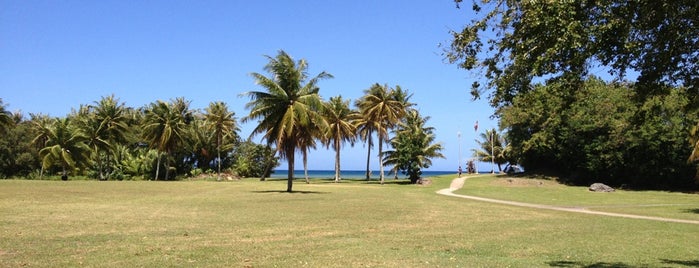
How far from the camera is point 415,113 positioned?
65375 mm

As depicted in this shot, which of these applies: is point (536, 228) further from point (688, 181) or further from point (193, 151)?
point (193, 151)

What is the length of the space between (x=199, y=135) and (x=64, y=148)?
22.0 metres

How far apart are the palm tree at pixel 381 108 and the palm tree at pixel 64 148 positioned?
28780 millimetres

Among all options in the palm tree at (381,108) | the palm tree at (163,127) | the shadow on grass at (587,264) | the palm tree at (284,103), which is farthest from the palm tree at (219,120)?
the shadow on grass at (587,264)

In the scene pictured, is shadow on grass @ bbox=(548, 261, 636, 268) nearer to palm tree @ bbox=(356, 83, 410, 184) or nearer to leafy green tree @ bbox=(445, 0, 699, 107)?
leafy green tree @ bbox=(445, 0, 699, 107)

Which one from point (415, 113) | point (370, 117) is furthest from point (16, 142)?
point (415, 113)

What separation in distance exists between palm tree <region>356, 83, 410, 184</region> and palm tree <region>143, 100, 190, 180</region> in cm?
2097

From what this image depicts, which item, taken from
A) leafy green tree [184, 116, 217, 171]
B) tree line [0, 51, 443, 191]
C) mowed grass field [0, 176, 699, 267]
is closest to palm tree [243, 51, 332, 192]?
tree line [0, 51, 443, 191]

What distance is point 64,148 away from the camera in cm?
4997

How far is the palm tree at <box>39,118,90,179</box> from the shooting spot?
161 ft

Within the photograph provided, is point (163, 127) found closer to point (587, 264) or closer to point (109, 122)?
point (109, 122)

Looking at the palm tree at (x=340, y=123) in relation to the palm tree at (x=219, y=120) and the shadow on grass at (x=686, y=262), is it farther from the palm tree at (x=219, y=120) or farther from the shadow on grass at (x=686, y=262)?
the shadow on grass at (x=686, y=262)

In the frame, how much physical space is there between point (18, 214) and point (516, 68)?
15816 millimetres

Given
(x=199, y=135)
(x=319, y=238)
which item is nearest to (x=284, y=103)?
(x=319, y=238)
